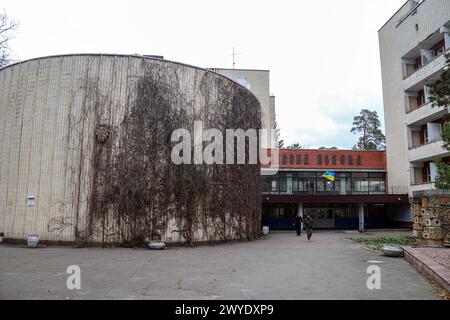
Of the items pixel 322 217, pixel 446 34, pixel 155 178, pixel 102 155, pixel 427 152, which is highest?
pixel 446 34

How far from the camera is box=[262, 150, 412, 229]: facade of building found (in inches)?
1415

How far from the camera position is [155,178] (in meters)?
17.2

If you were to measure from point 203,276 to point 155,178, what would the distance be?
839 cm

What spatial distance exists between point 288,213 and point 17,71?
85.7ft

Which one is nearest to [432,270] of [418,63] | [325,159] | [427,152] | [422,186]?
[427,152]

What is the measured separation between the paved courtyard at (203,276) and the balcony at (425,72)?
67.2 ft

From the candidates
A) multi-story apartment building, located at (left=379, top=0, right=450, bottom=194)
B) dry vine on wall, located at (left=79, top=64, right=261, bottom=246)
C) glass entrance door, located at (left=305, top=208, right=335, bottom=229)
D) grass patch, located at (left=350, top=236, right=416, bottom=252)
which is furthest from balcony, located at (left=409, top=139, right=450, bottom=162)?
dry vine on wall, located at (left=79, top=64, right=261, bottom=246)

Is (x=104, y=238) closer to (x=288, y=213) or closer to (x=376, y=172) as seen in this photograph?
(x=288, y=213)

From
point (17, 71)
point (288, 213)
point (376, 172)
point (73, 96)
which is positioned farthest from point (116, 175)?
point (376, 172)

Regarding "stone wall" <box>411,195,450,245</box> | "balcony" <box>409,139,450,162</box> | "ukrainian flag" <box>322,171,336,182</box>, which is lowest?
"stone wall" <box>411,195,450,245</box>

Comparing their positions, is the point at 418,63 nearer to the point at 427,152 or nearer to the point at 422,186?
the point at 427,152

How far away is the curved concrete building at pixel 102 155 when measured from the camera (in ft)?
54.9

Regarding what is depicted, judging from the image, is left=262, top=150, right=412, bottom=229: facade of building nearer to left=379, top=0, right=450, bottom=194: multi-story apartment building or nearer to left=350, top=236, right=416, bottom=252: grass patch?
left=379, top=0, right=450, bottom=194: multi-story apartment building

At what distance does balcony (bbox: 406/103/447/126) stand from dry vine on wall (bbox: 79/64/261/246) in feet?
62.3
